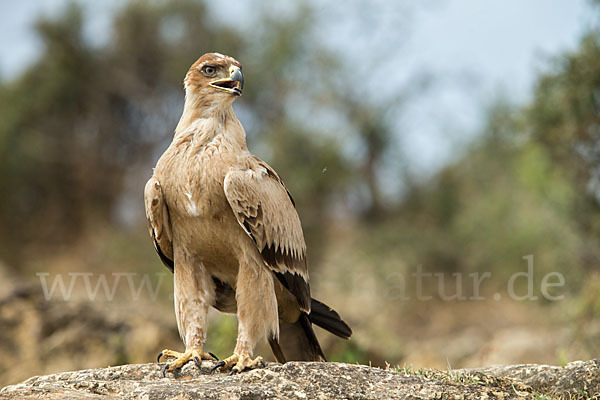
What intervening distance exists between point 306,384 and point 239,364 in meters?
0.67

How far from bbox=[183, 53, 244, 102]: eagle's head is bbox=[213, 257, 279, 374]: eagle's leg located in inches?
52.9

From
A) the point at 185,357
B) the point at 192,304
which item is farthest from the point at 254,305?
the point at 185,357

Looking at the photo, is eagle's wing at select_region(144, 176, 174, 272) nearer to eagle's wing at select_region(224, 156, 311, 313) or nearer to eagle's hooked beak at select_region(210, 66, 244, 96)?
eagle's wing at select_region(224, 156, 311, 313)

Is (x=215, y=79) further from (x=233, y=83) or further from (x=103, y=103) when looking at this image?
(x=103, y=103)

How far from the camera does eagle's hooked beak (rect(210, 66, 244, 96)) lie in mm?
5480

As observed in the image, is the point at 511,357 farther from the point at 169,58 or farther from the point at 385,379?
the point at 169,58

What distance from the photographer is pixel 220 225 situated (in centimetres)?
531

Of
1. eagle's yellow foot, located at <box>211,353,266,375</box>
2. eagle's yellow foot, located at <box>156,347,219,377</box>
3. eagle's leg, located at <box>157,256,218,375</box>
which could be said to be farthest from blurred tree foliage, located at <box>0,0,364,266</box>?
eagle's yellow foot, located at <box>211,353,266,375</box>

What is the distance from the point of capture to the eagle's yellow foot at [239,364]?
484cm

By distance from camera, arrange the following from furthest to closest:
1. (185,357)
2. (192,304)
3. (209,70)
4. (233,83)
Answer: (209,70)
(233,83)
(192,304)
(185,357)

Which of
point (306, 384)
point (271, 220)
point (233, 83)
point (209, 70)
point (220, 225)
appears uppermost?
point (209, 70)

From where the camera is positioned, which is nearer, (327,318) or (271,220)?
(271,220)

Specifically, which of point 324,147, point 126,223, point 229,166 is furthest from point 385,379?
point 126,223

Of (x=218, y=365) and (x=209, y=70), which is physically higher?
(x=209, y=70)
